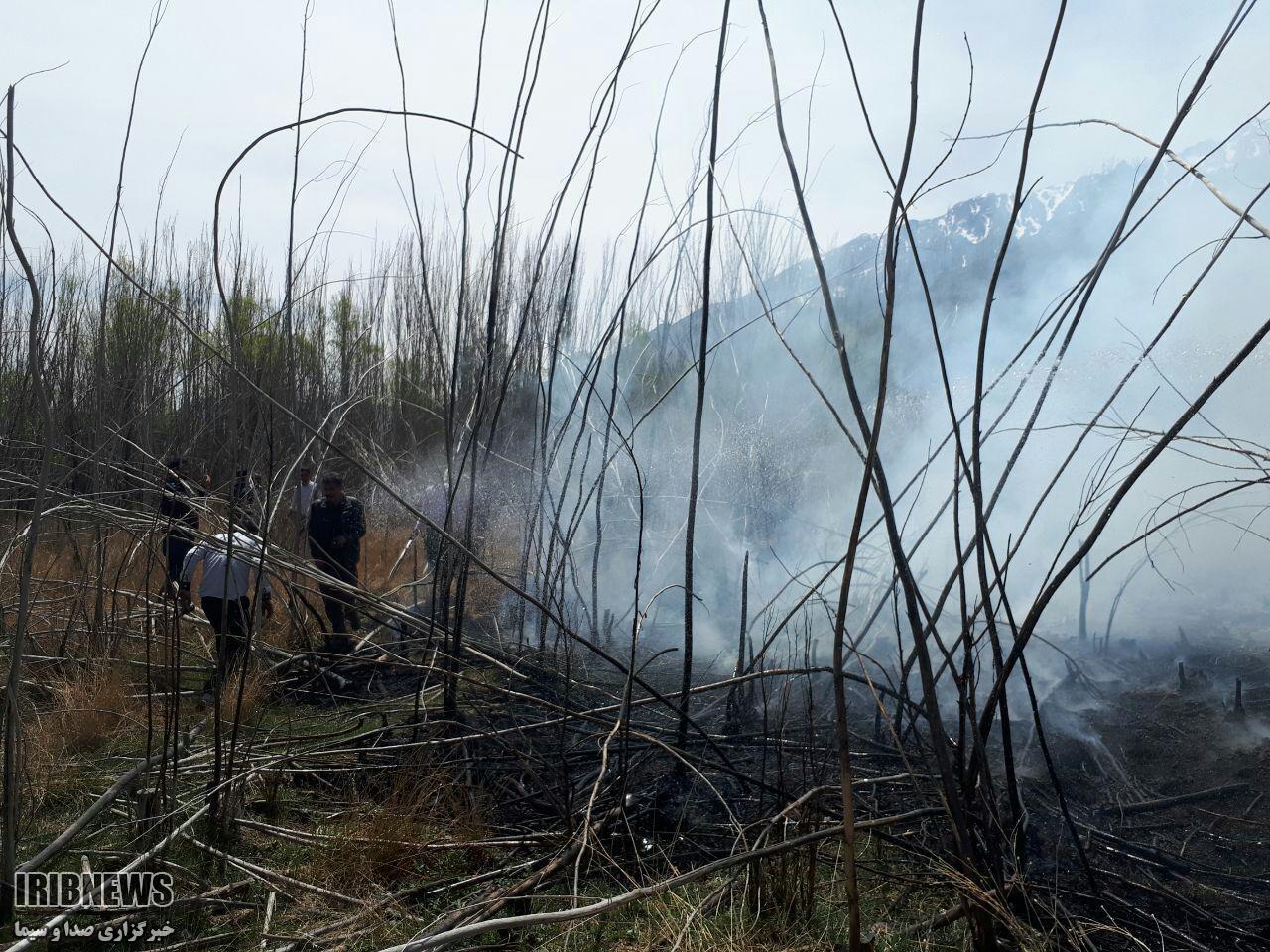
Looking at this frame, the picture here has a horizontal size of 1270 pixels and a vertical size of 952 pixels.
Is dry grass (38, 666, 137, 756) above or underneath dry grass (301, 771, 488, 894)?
above

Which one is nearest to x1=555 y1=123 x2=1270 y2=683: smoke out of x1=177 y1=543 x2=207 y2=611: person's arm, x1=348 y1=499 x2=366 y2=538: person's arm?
x1=348 y1=499 x2=366 y2=538: person's arm

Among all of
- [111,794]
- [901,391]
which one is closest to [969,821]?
[111,794]

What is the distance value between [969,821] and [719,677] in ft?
8.99

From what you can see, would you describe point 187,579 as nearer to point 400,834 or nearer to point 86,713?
point 86,713

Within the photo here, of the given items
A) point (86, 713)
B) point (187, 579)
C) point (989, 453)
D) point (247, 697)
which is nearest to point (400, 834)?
point (247, 697)

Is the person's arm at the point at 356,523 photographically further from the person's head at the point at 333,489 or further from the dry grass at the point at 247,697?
the dry grass at the point at 247,697

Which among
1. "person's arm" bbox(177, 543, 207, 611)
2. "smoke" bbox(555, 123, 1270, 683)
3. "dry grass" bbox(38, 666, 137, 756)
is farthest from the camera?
"smoke" bbox(555, 123, 1270, 683)

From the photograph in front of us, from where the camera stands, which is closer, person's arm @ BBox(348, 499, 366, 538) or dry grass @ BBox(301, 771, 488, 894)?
dry grass @ BBox(301, 771, 488, 894)

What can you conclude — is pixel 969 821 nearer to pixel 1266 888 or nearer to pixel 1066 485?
pixel 1266 888

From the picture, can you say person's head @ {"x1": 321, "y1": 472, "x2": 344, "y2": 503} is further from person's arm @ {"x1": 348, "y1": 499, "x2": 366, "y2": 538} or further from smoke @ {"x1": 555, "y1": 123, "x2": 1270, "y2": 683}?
smoke @ {"x1": 555, "y1": 123, "x2": 1270, "y2": 683}

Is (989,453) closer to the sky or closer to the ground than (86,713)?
closer to the sky

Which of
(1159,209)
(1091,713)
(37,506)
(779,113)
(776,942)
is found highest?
(1159,209)

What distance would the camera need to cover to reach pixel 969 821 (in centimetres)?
173

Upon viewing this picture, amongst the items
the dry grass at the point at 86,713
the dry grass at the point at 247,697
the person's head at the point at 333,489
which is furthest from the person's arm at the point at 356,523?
the dry grass at the point at 86,713
